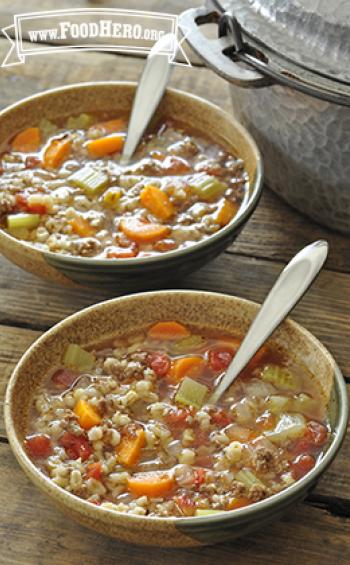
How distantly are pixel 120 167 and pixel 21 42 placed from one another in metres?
0.75

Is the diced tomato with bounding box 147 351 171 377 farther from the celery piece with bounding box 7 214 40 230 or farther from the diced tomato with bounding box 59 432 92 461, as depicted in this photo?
the celery piece with bounding box 7 214 40 230

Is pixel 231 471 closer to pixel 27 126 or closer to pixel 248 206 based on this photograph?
pixel 248 206

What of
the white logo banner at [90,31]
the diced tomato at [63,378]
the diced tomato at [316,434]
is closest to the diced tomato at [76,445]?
the diced tomato at [63,378]

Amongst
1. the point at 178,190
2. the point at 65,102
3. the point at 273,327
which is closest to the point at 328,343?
the point at 273,327

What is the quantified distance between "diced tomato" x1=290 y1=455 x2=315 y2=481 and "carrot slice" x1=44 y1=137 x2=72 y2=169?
89 cm

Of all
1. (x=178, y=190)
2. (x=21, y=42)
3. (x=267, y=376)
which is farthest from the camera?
(x=21, y=42)

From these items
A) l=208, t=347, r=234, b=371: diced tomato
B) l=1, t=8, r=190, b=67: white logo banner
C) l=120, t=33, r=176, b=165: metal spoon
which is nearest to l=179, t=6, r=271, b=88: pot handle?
l=120, t=33, r=176, b=165: metal spoon

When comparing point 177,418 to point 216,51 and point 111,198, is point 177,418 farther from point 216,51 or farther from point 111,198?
point 216,51

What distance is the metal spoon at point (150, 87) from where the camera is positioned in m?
2.23

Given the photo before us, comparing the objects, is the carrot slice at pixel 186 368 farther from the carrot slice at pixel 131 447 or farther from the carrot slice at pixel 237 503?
the carrot slice at pixel 237 503

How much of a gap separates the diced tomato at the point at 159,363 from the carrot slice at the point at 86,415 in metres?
0.14

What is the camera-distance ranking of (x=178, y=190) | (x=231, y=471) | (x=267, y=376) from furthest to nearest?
(x=178, y=190) < (x=267, y=376) < (x=231, y=471)

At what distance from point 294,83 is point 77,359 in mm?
618

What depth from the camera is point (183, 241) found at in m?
1.98
